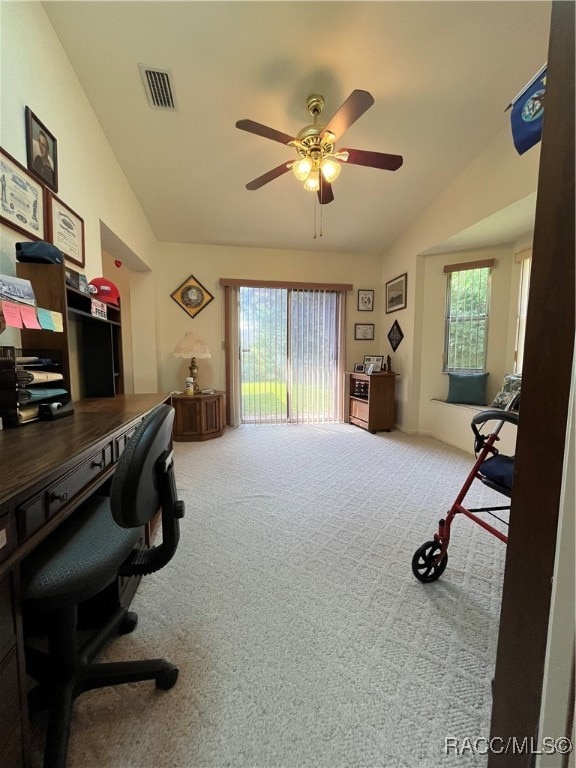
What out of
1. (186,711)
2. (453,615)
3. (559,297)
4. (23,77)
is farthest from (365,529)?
(23,77)

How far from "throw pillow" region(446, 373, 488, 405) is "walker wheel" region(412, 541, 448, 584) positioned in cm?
263

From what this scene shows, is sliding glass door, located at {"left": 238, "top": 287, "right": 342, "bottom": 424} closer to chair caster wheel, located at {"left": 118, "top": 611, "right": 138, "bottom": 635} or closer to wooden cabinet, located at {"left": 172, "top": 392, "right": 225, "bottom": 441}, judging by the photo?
wooden cabinet, located at {"left": 172, "top": 392, "right": 225, "bottom": 441}

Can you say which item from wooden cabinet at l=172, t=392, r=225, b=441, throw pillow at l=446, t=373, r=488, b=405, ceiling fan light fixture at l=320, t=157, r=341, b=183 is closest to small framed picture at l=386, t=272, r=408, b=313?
throw pillow at l=446, t=373, r=488, b=405

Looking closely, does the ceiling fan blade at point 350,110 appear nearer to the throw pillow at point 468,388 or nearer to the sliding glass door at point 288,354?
the sliding glass door at point 288,354

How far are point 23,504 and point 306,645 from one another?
109 centimetres

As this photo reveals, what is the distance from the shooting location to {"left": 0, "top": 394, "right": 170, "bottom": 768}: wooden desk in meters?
0.60

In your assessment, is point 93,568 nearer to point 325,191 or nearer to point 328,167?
point 328,167

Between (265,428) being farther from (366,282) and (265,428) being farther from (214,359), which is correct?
(366,282)

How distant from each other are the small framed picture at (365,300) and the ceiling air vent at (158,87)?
10.6ft

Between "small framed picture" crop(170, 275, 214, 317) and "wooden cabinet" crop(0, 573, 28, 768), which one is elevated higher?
"small framed picture" crop(170, 275, 214, 317)

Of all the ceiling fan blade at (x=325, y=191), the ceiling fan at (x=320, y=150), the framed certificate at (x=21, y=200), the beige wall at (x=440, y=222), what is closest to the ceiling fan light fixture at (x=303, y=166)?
the ceiling fan at (x=320, y=150)

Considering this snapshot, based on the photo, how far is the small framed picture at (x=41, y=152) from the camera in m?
1.42

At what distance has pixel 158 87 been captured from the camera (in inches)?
80.7

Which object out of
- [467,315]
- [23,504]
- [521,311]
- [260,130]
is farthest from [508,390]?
[23,504]
